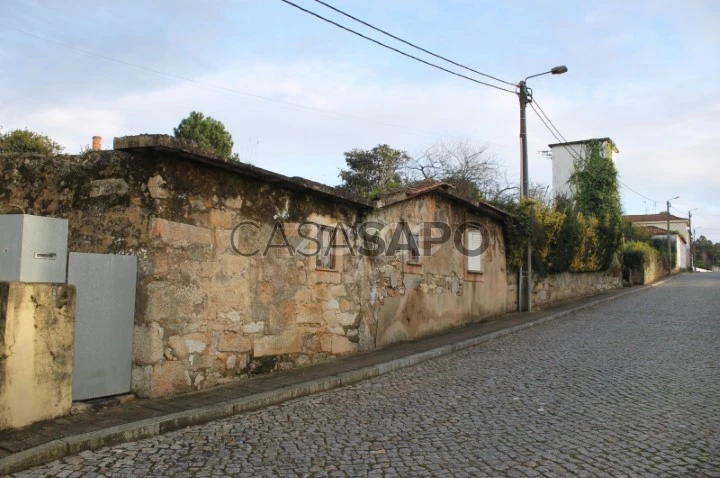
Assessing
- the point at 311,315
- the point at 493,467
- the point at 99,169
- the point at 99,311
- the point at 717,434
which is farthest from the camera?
the point at 311,315

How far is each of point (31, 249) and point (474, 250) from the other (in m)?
10.5

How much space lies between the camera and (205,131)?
29.8 meters

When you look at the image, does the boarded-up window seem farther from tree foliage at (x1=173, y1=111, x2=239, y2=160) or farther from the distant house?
the distant house

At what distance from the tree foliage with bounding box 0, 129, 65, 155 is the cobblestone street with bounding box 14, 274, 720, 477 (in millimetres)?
14980

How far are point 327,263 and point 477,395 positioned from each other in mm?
3428

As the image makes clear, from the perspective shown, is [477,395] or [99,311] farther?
[477,395]

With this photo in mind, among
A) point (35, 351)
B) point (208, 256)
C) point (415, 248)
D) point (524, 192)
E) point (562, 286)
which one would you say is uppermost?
Answer: point (524, 192)

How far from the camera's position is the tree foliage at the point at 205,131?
29609 millimetres

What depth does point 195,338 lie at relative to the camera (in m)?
6.81

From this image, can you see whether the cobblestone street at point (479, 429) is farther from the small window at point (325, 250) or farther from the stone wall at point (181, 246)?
the small window at point (325, 250)

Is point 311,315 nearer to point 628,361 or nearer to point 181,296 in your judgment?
point 181,296

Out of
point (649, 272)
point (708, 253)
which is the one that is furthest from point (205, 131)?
point (708, 253)

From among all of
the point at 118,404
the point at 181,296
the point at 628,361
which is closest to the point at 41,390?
the point at 118,404

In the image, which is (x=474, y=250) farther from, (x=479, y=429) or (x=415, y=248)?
(x=479, y=429)
